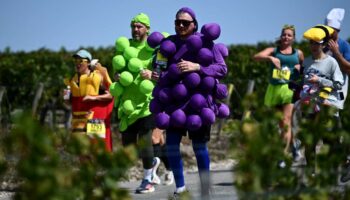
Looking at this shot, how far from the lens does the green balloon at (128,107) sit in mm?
9523

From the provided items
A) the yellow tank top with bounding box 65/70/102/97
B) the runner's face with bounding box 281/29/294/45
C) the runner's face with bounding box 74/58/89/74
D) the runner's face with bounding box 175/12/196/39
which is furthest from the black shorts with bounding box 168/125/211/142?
the runner's face with bounding box 281/29/294/45

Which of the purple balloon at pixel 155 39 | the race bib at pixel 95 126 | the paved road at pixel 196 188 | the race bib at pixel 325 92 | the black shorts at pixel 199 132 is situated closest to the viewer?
the black shorts at pixel 199 132

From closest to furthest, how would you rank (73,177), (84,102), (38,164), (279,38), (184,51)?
(38,164) → (73,177) → (184,51) → (84,102) → (279,38)

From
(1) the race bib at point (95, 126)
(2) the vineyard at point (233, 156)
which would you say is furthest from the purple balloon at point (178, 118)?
(2) the vineyard at point (233, 156)

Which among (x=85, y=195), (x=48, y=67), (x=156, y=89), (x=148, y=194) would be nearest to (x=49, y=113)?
(x=48, y=67)

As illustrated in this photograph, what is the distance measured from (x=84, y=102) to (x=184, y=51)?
2367 mm

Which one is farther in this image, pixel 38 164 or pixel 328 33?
pixel 328 33

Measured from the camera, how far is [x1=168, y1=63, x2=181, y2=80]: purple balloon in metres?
7.99

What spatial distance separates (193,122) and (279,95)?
3445 millimetres

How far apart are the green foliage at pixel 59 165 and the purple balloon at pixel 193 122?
4.03 meters

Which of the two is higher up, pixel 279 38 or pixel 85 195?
pixel 279 38

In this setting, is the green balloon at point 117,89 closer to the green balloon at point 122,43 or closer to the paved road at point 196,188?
the green balloon at point 122,43

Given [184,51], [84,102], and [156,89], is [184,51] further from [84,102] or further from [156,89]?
[84,102]

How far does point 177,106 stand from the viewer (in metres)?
8.07
